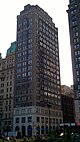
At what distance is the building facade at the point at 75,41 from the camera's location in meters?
99.8

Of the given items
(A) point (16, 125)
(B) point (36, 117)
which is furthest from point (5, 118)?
(B) point (36, 117)

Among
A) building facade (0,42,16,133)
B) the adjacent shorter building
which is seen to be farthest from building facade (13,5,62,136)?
the adjacent shorter building

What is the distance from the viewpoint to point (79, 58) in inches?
4146

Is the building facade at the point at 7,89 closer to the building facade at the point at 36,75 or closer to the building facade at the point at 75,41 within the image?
the building facade at the point at 36,75

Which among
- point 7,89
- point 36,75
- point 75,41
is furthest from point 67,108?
point 75,41

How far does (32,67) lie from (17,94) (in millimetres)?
17849

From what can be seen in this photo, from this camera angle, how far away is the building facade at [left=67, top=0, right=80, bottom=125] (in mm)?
99825

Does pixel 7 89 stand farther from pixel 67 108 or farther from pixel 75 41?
→ pixel 75 41

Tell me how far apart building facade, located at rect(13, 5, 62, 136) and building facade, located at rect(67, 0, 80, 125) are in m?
22.7

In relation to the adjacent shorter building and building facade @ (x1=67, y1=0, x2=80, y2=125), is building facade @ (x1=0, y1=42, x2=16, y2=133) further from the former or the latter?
the adjacent shorter building

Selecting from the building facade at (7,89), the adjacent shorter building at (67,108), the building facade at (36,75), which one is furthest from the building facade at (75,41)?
the adjacent shorter building at (67,108)

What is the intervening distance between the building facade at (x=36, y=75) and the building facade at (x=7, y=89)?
5.43m

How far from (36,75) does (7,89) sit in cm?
2401

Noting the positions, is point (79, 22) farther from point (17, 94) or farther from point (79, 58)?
point (17, 94)
